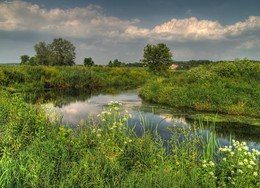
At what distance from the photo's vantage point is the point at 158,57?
4625 cm

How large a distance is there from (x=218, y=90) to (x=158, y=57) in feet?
91.1

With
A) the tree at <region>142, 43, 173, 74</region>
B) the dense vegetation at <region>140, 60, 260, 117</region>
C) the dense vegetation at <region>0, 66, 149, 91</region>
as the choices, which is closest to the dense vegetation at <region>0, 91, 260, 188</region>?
the dense vegetation at <region>140, 60, 260, 117</region>

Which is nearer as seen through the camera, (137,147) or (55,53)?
(137,147)

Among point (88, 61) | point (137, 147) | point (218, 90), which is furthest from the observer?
point (88, 61)

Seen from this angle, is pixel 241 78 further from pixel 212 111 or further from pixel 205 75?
pixel 212 111

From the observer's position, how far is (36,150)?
6438 mm

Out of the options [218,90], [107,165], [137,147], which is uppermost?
[218,90]

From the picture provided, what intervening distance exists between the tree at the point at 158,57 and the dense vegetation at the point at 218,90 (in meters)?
20.4

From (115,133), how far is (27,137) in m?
2.57

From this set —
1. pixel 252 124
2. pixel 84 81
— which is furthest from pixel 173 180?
pixel 84 81

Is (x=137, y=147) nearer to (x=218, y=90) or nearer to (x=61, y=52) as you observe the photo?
(x=218, y=90)

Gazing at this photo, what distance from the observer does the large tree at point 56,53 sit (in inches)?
2702

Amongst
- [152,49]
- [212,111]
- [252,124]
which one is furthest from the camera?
[152,49]

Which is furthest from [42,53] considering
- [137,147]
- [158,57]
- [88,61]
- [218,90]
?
[137,147]
